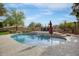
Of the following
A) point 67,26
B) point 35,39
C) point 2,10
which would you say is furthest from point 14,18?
point 67,26

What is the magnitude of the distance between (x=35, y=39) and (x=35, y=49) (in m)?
0.10

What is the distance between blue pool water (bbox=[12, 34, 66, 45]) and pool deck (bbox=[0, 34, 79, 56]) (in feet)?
0.12

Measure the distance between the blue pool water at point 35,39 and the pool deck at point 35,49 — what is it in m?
0.04

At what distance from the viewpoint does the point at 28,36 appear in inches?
76.2

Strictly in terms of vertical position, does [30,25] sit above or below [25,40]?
above

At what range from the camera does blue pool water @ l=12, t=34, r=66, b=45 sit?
6.31 feet

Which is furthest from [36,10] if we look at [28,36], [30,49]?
[30,49]

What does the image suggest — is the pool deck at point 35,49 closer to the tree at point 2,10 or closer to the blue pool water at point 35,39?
the blue pool water at point 35,39

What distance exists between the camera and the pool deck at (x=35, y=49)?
75.0 inches

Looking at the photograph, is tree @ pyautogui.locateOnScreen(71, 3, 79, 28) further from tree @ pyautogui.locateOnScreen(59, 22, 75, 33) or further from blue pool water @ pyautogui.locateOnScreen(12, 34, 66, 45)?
blue pool water @ pyautogui.locateOnScreen(12, 34, 66, 45)

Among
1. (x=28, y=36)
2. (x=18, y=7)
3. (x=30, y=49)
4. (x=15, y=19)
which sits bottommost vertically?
(x=30, y=49)

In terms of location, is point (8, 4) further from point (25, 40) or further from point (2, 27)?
point (25, 40)

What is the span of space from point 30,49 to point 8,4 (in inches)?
19.3

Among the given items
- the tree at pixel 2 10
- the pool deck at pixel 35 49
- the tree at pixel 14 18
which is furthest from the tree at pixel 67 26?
the tree at pixel 2 10
